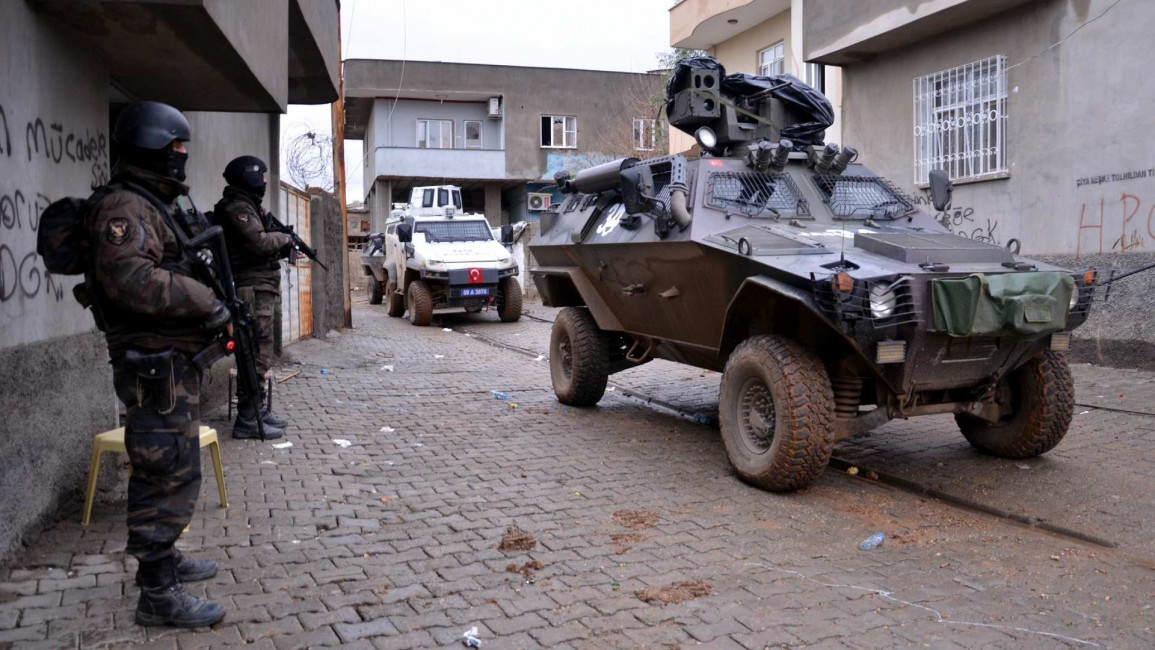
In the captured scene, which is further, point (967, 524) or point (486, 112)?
point (486, 112)

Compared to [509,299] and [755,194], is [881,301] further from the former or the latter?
[509,299]

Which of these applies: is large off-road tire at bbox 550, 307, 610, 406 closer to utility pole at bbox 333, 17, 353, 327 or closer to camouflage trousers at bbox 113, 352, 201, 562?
camouflage trousers at bbox 113, 352, 201, 562

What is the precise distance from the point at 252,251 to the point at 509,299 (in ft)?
31.2

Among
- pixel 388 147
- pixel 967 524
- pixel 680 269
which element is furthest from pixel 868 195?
pixel 388 147

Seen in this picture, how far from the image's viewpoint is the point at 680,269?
19.0 ft

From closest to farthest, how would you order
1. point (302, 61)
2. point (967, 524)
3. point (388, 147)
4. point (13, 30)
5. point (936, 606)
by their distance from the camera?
point (936, 606) < point (13, 30) < point (967, 524) < point (302, 61) < point (388, 147)

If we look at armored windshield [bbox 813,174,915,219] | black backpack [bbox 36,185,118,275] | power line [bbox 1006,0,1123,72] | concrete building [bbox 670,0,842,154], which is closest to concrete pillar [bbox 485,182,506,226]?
concrete building [bbox 670,0,842,154]

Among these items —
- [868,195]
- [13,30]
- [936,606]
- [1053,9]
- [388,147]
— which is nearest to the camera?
[936,606]

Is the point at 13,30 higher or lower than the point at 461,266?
higher

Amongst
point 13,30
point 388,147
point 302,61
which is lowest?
point 13,30

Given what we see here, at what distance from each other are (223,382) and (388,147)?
24197 mm

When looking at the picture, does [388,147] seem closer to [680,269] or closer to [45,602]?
[680,269]

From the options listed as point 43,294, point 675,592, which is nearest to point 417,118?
point 43,294

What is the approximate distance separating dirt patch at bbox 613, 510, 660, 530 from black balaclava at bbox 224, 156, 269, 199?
11.3 feet
